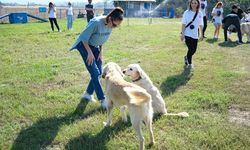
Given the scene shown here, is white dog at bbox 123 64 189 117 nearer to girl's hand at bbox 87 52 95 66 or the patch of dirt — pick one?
girl's hand at bbox 87 52 95 66

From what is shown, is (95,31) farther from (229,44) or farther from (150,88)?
(229,44)

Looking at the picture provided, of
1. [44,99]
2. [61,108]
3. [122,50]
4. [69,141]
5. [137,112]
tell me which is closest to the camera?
[137,112]

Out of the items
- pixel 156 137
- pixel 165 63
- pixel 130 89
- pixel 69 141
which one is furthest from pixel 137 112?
pixel 165 63

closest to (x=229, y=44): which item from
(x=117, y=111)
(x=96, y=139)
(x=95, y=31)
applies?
(x=117, y=111)

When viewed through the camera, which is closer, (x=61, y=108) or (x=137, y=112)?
(x=137, y=112)

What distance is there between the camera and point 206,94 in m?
6.65

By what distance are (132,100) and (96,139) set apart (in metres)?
0.98

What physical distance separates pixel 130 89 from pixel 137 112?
0.31 meters

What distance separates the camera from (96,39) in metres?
5.55

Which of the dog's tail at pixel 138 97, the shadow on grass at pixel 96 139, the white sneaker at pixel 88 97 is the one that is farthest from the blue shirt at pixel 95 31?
the dog's tail at pixel 138 97

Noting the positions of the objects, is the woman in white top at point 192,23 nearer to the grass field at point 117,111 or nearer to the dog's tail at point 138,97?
the grass field at point 117,111

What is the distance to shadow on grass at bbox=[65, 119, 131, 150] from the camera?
14.4 ft

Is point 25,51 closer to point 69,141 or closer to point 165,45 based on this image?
point 165,45

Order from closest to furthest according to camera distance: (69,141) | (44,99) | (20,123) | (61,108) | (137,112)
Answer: (137,112) → (69,141) → (20,123) → (61,108) → (44,99)
